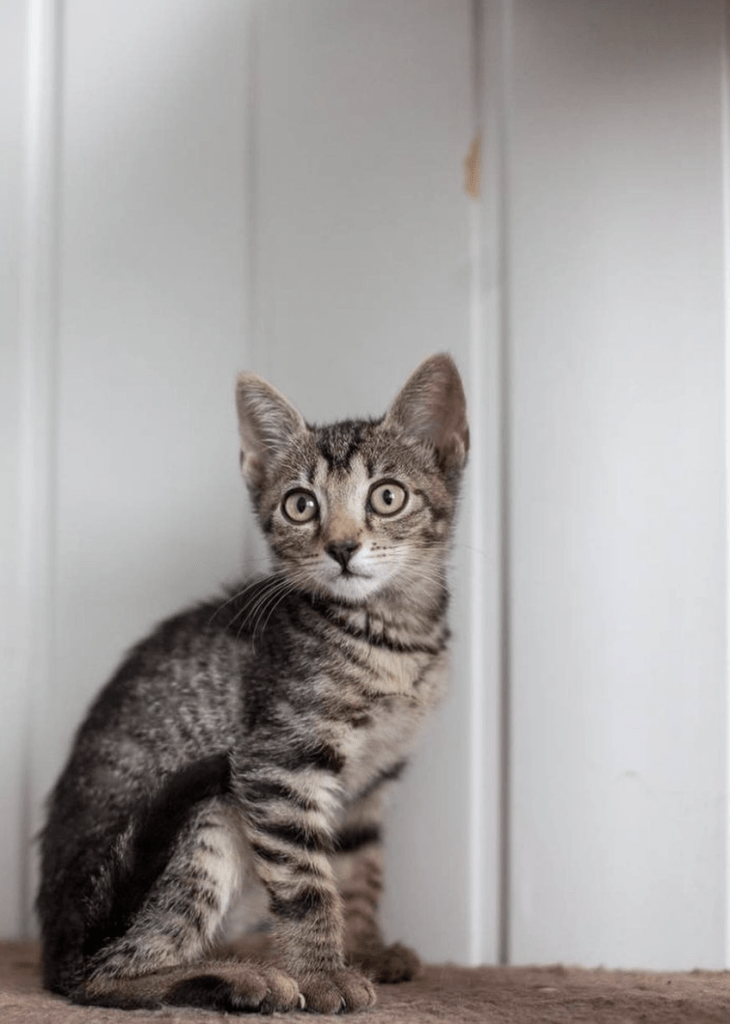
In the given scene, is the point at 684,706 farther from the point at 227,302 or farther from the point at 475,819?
the point at 227,302

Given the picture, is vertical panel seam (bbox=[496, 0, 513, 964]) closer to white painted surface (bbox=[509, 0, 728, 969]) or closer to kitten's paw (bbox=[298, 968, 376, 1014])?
white painted surface (bbox=[509, 0, 728, 969])

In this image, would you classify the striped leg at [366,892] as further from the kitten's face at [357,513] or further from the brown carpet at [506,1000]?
the kitten's face at [357,513]

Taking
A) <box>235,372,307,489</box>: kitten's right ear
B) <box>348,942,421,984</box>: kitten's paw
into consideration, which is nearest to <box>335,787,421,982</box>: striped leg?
<box>348,942,421,984</box>: kitten's paw

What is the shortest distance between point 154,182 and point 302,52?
374 millimetres

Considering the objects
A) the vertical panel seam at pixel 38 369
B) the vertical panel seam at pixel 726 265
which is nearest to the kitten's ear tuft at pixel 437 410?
the vertical panel seam at pixel 726 265

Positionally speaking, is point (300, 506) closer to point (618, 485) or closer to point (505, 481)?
point (505, 481)

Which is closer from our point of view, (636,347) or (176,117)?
(636,347)

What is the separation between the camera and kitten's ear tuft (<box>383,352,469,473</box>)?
5.51ft

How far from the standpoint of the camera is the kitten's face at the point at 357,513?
1.57 metres

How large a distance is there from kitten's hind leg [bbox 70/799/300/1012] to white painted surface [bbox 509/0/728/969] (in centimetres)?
60

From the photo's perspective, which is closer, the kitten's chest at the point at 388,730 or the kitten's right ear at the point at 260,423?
the kitten's chest at the point at 388,730

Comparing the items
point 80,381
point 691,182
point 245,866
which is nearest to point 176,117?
point 80,381

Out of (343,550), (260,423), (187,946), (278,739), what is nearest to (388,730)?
(278,739)

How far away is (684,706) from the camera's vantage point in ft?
6.11
